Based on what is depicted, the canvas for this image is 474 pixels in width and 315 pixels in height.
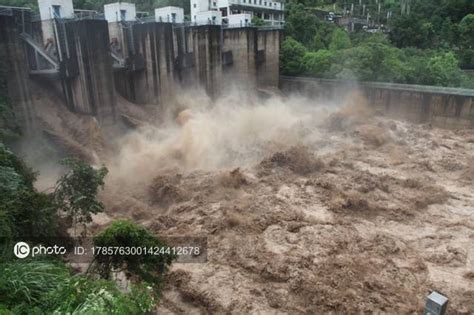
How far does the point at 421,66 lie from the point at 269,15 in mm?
26732

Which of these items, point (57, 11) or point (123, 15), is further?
point (123, 15)

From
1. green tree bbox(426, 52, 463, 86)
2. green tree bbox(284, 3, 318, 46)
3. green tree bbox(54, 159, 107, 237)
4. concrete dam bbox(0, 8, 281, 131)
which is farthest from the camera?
green tree bbox(284, 3, 318, 46)

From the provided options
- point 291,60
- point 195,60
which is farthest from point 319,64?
point 195,60

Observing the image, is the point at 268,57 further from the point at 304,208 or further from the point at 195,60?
the point at 304,208

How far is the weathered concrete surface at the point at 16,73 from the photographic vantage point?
14.1m

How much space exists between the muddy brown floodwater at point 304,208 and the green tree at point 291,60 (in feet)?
27.3

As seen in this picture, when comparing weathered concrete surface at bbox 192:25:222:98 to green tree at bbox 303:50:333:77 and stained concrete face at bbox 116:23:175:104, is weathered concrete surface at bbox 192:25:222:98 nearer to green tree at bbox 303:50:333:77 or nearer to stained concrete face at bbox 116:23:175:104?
stained concrete face at bbox 116:23:175:104

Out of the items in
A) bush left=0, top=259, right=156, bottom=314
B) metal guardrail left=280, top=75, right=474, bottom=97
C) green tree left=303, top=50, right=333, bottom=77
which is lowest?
metal guardrail left=280, top=75, right=474, bottom=97

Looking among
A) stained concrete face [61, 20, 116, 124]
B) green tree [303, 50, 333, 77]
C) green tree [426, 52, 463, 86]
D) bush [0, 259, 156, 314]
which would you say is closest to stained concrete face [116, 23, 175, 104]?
stained concrete face [61, 20, 116, 124]

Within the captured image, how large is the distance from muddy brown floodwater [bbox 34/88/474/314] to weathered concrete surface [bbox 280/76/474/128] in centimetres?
99

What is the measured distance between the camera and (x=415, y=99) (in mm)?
23000

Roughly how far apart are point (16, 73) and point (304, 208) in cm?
1247

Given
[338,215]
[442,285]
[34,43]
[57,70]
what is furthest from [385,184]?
[34,43]

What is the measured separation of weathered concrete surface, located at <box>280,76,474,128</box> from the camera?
21.5 m
